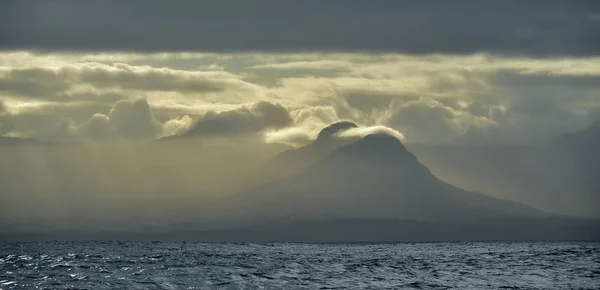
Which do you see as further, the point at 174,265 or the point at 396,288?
the point at 174,265

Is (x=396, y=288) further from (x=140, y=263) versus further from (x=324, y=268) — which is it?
(x=140, y=263)

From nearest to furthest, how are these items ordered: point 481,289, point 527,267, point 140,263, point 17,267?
point 481,289, point 17,267, point 140,263, point 527,267

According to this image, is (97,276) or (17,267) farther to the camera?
(17,267)

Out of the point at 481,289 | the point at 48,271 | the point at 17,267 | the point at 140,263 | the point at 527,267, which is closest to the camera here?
the point at 481,289

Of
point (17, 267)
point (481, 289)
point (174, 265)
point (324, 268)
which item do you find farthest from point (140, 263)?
point (481, 289)

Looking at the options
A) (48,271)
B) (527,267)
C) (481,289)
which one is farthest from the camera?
(527,267)

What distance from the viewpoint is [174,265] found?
16925cm

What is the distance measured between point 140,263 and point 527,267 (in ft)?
289

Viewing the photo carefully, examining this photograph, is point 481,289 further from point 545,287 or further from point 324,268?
point 324,268

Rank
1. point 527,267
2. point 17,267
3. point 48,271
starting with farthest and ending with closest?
point 527,267, point 17,267, point 48,271

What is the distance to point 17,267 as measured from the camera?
162 m

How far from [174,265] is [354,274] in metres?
36.2

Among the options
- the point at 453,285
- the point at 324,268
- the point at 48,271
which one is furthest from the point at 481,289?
the point at 48,271

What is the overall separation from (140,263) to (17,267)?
88.8ft
